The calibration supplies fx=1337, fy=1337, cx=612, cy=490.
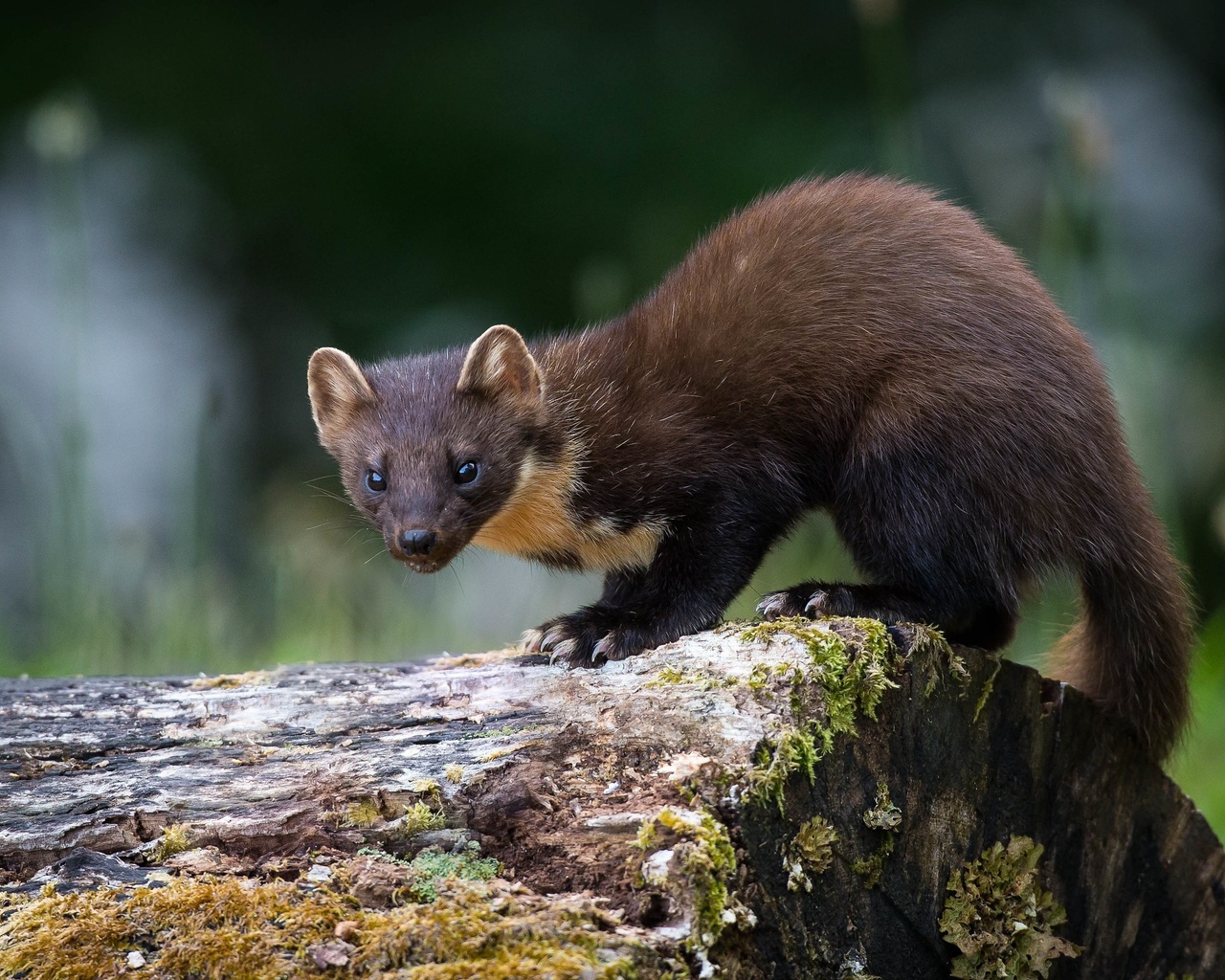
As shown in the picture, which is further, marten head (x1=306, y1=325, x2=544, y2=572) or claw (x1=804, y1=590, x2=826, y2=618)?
marten head (x1=306, y1=325, x2=544, y2=572)

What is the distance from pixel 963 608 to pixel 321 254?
714 centimetres

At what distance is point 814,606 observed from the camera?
12.5 ft

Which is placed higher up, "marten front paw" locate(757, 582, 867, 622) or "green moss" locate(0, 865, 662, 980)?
"marten front paw" locate(757, 582, 867, 622)

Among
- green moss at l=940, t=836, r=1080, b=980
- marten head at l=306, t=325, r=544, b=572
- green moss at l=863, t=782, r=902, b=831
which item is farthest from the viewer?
marten head at l=306, t=325, r=544, b=572

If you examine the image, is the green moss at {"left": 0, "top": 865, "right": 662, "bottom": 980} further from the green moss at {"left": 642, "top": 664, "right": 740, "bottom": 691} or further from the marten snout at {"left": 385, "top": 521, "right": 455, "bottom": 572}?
the marten snout at {"left": 385, "top": 521, "right": 455, "bottom": 572}

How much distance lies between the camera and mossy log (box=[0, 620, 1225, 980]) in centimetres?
255

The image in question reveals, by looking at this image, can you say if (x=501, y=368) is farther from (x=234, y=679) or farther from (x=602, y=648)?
(x=234, y=679)

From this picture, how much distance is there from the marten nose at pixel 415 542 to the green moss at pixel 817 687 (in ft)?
3.76

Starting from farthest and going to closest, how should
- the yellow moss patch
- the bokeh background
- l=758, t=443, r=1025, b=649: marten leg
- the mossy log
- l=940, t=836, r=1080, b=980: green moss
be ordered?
the bokeh background → l=758, t=443, r=1025, b=649: marten leg → the yellow moss patch → l=940, t=836, r=1080, b=980: green moss → the mossy log

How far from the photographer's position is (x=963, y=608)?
13.1 feet

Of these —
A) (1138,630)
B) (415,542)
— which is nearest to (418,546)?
(415,542)

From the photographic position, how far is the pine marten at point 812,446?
12.8 ft

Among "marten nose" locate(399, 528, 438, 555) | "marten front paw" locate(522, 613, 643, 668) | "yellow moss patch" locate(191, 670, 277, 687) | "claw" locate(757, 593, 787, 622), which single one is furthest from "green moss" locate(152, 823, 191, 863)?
"claw" locate(757, 593, 787, 622)

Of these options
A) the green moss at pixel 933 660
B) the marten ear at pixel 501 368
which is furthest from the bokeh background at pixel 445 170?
the green moss at pixel 933 660
